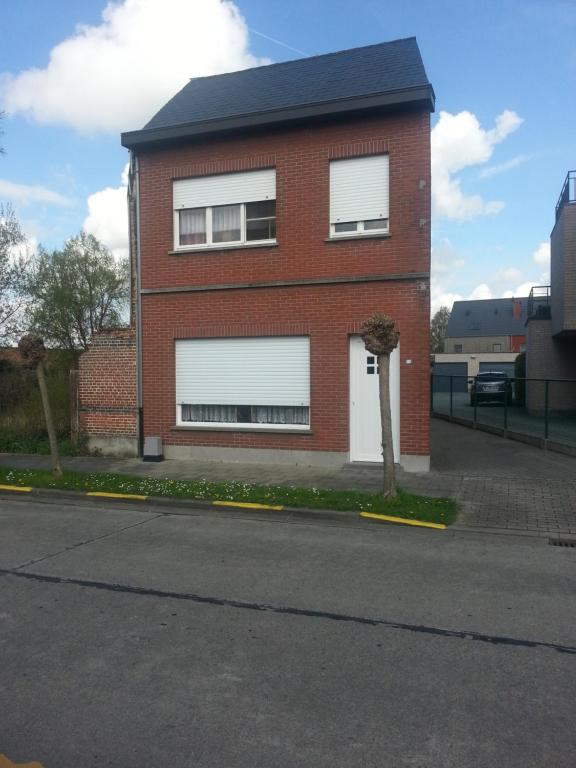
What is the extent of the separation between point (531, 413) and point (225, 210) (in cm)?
1191

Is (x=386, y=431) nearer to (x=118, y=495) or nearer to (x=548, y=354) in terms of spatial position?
Result: (x=118, y=495)

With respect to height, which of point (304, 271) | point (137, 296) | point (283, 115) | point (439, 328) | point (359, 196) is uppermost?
point (439, 328)

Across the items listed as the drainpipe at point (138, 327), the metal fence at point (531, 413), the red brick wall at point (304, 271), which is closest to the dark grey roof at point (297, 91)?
the red brick wall at point (304, 271)

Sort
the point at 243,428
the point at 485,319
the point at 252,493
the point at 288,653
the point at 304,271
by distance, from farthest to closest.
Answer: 1. the point at 485,319
2. the point at 243,428
3. the point at 304,271
4. the point at 252,493
5. the point at 288,653

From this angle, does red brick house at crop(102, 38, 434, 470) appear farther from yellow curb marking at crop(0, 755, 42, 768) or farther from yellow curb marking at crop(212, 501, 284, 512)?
yellow curb marking at crop(0, 755, 42, 768)

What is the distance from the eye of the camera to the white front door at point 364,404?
455 inches

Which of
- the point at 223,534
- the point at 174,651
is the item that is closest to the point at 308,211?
the point at 223,534

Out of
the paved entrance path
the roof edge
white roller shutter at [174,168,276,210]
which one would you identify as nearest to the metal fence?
the paved entrance path

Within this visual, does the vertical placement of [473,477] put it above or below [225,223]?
below

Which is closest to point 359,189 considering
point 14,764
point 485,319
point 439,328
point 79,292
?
point 14,764

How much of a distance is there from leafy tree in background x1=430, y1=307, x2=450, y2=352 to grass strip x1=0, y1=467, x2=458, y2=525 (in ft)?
228

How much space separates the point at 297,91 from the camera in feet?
42.0

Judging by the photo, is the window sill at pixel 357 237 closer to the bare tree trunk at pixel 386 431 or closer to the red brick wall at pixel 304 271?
the red brick wall at pixel 304 271

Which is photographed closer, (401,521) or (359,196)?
(401,521)
